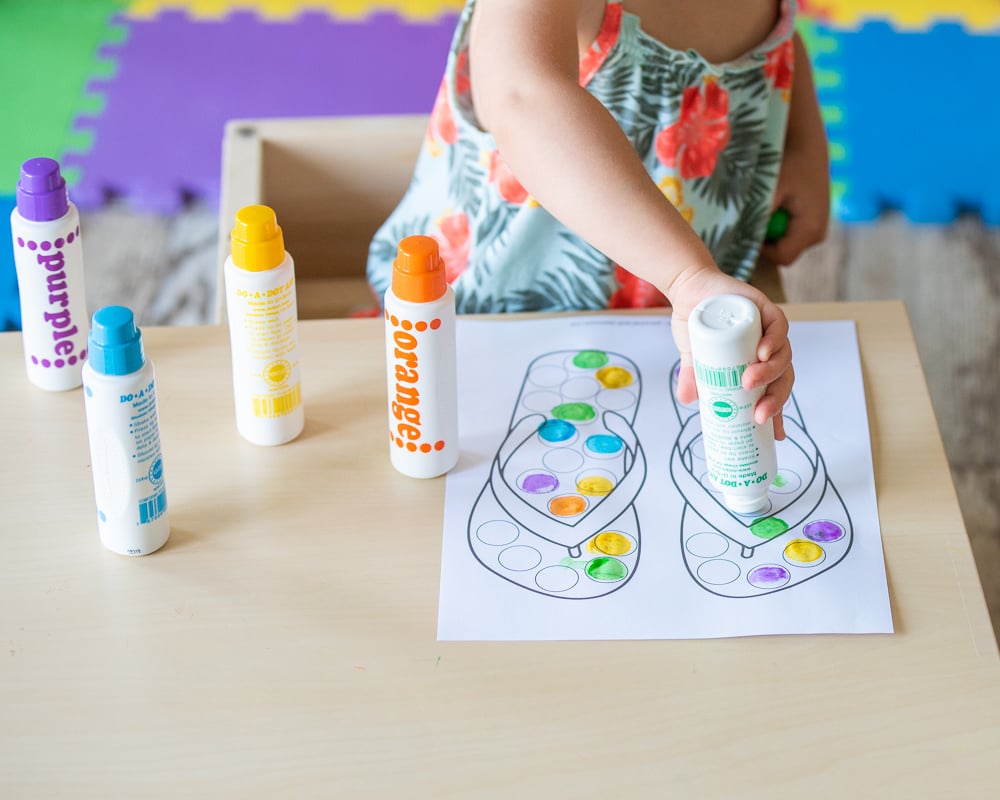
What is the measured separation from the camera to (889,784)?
1.83 feet

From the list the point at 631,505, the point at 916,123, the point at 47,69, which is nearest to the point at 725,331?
the point at 631,505

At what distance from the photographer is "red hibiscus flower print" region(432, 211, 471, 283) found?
1.03 metres

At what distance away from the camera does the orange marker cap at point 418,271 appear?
0.65m

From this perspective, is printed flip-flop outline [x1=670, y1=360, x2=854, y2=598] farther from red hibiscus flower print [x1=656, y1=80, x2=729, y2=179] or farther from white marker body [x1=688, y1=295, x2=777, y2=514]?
red hibiscus flower print [x1=656, y1=80, x2=729, y2=179]

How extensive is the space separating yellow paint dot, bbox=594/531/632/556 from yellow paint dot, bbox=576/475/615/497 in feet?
0.11

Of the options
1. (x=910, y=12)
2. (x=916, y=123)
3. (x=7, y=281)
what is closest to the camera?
(x=7, y=281)

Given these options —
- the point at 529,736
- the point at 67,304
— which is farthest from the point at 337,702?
the point at 67,304

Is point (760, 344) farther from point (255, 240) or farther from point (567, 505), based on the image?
point (255, 240)

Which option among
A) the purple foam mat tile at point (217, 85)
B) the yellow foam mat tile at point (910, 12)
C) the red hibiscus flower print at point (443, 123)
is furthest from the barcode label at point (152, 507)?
the yellow foam mat tile at point (910, 12)

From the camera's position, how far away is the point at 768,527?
2.29 feet

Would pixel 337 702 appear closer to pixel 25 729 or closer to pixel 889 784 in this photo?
pixel 25 729

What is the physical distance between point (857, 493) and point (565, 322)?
0.24 m

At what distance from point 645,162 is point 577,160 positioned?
0.23 metres

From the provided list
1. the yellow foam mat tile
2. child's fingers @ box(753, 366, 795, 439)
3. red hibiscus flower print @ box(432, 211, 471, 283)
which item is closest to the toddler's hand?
child's fingers @ box(753, 366, 795, 439)
